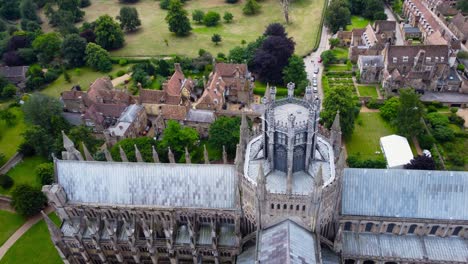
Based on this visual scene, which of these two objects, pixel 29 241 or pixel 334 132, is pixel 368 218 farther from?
pixel 29 241

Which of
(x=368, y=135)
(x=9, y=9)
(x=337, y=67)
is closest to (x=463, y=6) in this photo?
(x=337, y=67)

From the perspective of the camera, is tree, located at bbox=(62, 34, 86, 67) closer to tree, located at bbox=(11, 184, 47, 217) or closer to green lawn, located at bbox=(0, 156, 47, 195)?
green lawn, located at bbox=(0, 156, 47, 195)

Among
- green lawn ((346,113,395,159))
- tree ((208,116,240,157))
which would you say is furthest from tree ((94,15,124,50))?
green lawn ((346,113,395,159))

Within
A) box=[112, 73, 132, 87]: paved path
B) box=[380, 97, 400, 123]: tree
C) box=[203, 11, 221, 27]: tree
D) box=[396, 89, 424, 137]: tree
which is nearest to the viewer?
box=[396, 89, 424, 137]: tree

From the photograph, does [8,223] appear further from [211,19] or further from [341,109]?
[211,19]

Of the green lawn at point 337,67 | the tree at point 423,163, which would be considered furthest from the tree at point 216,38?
the tree at point 423,163

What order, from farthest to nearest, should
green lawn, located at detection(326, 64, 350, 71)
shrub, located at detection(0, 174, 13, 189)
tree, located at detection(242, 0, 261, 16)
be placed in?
tree, located at detection(242, 0, 261, 16) → green lawn, located at detection(326, 64, 350, 71) → shrub, located at detection(0, 174, 13, 189)
